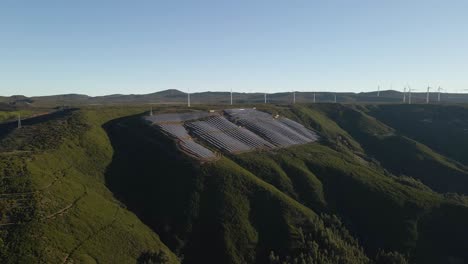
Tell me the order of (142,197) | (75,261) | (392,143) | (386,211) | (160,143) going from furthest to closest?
(392,143) < (160,143) < (386,211) < (142,197) < (75,261)

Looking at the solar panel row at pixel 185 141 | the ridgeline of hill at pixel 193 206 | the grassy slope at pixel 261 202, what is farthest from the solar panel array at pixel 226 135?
the ridgeline of hill at pixel 193 206

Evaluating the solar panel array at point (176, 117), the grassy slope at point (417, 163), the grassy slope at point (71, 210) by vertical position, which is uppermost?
the solar panel array at point (176, 117)

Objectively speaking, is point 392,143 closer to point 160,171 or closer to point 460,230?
point 460,230

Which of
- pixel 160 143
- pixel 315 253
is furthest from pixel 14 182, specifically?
pixel 315 253

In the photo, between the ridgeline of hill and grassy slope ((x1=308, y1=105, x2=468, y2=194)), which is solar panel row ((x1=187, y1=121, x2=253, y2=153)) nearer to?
the ridgeline of hill

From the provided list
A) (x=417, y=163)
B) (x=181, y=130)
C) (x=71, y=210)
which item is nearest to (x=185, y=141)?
(x=181, y=130)

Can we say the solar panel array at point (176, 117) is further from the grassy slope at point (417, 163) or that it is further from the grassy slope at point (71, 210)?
the grassy slope at point (417, 163)

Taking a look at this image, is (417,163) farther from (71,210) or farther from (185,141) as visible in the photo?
(71,210)
